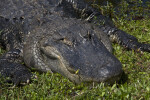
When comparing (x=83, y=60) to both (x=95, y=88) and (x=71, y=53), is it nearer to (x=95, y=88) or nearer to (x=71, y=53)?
(x=71, y=53)

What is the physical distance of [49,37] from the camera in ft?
13.4

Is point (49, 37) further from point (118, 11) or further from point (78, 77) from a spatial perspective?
point (118, 11)

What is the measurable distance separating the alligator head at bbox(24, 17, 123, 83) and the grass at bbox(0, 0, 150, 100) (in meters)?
0.13

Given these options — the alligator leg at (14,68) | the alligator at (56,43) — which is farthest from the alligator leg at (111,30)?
the alligator leg at (14,68)

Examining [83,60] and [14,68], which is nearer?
[83,60]

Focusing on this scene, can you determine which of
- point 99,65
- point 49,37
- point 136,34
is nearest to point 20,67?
point 49,37

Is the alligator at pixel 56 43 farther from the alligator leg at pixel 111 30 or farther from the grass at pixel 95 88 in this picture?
the grass at pixel 95 88

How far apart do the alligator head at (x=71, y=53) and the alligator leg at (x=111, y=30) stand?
0.51m

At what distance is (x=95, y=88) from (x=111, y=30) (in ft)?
7.37

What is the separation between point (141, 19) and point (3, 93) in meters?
4.14

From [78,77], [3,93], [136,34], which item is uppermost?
[136,34]

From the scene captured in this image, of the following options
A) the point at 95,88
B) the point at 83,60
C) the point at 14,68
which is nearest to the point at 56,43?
the point at 83,60

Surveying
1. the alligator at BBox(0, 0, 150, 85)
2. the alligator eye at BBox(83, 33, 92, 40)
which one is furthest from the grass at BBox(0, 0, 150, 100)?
the alligator eye at BBox(83, 33, 92, 40)

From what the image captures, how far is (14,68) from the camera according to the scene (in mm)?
4129
